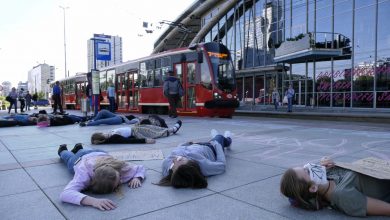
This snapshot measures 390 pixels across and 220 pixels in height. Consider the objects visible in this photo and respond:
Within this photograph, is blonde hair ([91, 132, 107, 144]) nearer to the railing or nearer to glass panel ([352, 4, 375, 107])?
the railing

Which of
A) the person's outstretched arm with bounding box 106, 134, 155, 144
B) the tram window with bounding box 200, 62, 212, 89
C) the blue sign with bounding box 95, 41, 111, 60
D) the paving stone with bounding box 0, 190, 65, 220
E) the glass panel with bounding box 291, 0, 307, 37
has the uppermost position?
the glass panel with bounding box 291, 0, 307, 37

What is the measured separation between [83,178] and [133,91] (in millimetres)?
16615

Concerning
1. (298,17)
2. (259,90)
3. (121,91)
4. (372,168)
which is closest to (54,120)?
(121,91)

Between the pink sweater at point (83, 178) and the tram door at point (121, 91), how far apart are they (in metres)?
17.0

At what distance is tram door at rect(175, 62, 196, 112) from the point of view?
15560 mm

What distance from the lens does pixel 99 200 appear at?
331cm

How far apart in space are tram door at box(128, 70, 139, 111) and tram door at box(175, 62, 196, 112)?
4069 millimetres

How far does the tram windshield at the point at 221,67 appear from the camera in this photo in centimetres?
1502

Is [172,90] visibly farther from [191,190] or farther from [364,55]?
[364,55]

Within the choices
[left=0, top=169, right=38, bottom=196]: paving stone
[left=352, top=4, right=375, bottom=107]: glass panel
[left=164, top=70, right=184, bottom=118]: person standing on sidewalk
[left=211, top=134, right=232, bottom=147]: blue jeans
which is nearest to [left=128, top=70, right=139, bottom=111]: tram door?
[left=164, top=70, right=184, bottom=118]: person standing on sidewalk

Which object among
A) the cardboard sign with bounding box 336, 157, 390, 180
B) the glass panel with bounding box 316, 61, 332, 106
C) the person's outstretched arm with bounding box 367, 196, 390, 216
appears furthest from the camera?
the glass panel with bounding box 316, 61, 332, 106

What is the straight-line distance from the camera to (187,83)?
15805 mm

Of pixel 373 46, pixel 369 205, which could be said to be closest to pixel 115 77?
pixel 373 46

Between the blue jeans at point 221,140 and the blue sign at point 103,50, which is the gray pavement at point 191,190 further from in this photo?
the blue sign at point 103,50
